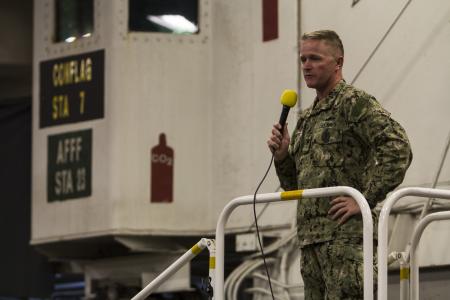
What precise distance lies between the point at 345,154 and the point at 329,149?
0.24 ft

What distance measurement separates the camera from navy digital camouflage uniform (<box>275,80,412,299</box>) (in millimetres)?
4934

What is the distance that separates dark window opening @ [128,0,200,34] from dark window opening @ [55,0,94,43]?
0.46m

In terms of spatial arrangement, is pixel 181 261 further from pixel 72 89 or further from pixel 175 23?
pixel 72 89

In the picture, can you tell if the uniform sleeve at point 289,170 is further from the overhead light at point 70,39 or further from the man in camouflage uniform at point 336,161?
the overhead light at point 70,39

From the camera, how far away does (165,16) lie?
391 inches

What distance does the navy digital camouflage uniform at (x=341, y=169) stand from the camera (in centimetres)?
493

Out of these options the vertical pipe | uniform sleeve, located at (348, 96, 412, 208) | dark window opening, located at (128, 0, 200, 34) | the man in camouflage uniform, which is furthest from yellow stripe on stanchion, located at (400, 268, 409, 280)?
dark window opening, located at (128, 0, 200, 34)

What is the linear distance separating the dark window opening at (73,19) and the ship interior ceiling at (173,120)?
0.05 feet

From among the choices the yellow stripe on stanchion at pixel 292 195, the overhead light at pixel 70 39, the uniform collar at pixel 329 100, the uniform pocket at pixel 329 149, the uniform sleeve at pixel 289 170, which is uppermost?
the overhead light at pixel 70 39

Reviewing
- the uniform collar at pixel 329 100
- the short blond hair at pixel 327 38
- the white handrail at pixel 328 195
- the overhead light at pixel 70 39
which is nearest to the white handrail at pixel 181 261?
the white handrail at pixel 328 195

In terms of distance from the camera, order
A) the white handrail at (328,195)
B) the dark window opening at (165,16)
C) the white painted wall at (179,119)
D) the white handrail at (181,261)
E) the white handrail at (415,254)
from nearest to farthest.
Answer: the white handrail at (328,195), the white handrail at (415,254), the white handrail at (181,261), the white painted wall at (179,119), the dark window opening at (165,16)

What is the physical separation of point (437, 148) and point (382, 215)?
3302 millimetres

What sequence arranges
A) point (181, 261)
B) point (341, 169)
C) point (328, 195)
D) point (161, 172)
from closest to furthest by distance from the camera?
1. point (328, 195)
2. point (341, 169)
3. point (181, 261)
4. point (161, 172)

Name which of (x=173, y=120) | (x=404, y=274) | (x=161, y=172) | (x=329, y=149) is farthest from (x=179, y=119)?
(x=329, y=149)
